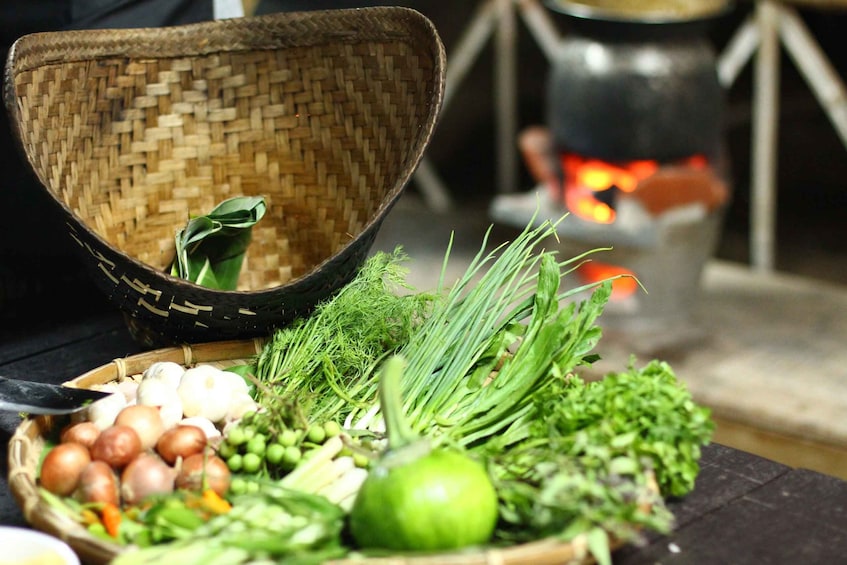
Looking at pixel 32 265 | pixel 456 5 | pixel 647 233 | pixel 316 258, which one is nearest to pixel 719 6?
pixel 647 233

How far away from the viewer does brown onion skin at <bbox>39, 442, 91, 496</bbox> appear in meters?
0.96

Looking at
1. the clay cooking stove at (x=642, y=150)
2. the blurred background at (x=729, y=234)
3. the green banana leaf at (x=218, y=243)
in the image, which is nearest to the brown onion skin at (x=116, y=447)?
the green banana leaf at (x=218, y=243)

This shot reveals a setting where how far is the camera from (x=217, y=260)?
1417 millimetres

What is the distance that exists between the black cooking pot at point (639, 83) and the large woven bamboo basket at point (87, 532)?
6.42 ft

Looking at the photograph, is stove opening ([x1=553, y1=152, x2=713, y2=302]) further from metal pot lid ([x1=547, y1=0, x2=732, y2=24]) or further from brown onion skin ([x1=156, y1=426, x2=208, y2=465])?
brown onion skin ([x1=156, y1=426, x2=208, y2=465])

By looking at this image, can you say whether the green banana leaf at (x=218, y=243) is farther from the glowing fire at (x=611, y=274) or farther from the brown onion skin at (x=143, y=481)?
the glowing fire at (x=611, y=274)

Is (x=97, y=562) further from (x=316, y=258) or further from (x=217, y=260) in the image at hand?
(x=316, y=258)

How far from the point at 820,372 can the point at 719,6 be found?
1140 mm

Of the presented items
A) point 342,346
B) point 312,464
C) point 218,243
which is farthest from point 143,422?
point 218,243

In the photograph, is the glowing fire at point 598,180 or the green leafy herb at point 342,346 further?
the glowing fire at point 598,180

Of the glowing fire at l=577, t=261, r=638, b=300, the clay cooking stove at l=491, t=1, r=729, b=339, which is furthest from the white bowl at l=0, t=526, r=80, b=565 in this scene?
the glowing fire at l=577, t=261, r=638, b=300

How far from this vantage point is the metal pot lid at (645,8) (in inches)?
115

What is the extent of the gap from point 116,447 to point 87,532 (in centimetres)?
14

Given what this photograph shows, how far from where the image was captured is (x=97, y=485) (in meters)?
0.95
